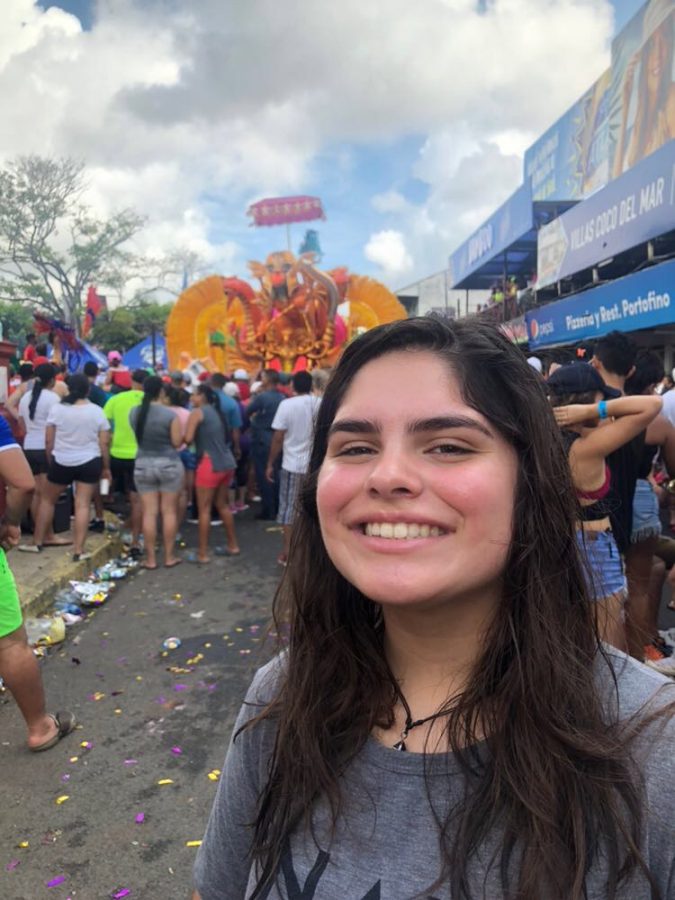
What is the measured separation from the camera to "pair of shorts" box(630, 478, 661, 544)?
12.4 feet

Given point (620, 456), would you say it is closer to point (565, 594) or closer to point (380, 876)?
point (565, 594)

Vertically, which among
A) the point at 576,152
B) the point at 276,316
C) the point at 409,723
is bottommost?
the point at 409,723

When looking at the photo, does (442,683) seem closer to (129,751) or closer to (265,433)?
(129,751)

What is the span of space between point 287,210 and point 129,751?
45868 millimetres

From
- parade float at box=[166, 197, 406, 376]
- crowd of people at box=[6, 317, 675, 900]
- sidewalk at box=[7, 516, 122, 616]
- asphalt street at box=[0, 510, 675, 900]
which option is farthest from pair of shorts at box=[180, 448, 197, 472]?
parade float at box=[166, 197, 406, 376]

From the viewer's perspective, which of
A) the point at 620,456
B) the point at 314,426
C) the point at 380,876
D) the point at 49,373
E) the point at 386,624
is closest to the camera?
the point at 380,876

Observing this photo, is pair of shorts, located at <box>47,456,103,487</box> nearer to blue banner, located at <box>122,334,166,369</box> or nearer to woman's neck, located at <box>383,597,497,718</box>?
woman's neck, located at <box>383,597,497,718</box>

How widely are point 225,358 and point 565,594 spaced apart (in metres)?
22.0

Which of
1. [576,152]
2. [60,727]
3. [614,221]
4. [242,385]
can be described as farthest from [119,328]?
[60,727]

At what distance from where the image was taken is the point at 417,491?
101 cm

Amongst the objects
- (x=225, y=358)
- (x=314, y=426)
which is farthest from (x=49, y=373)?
(x=225, y=358)

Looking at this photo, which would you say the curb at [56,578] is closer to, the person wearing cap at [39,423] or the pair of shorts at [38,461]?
the person wearing cap at [39,423]

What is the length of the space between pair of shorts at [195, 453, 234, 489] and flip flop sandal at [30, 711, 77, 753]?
3.28 meters

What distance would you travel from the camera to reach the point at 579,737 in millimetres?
1005
